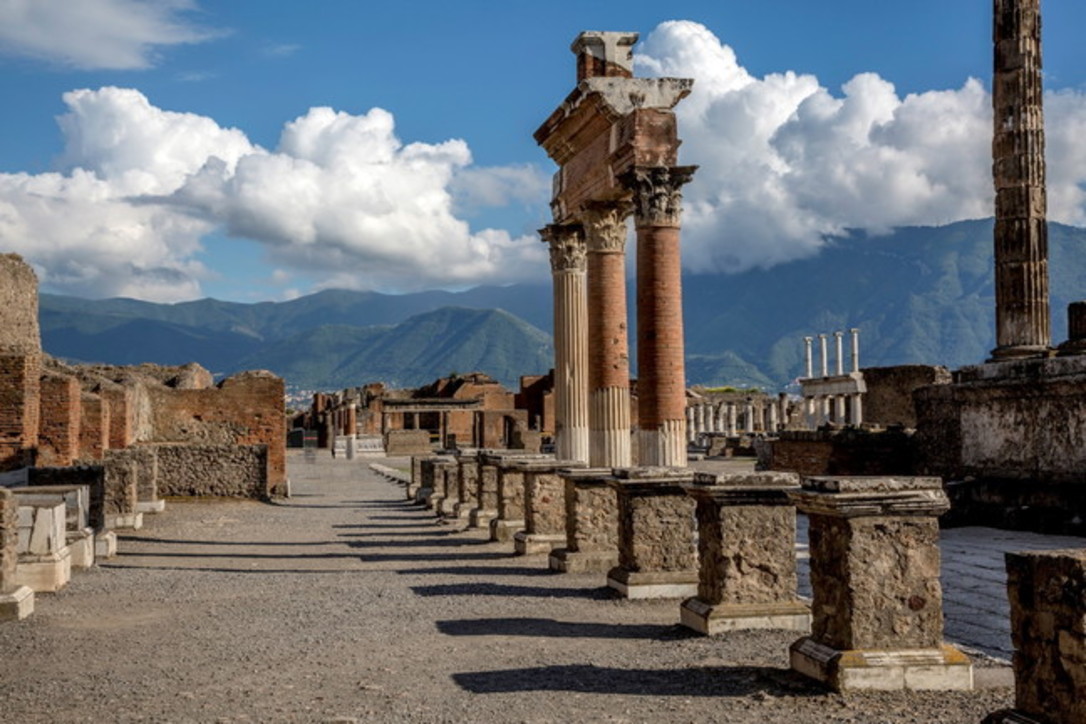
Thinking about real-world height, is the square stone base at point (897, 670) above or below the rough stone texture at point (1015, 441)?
below

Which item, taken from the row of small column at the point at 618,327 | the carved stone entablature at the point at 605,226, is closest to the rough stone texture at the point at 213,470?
the row of small column at the point at 618,327

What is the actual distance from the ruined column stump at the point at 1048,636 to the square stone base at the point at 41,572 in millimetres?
8663

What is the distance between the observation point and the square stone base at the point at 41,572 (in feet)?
34.3

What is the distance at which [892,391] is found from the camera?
3981cm

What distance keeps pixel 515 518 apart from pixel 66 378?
24.5 feet

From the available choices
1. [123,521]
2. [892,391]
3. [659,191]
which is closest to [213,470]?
[123,521]

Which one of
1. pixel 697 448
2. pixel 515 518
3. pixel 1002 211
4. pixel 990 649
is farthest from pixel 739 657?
pixel 697 448

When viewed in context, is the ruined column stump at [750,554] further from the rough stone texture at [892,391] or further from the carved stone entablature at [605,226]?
the rough stone texture at [892,391]

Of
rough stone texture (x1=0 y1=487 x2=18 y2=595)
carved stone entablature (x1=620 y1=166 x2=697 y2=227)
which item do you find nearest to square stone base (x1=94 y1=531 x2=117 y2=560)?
rough stone texture (x1=0 y1=487 x2=18 y2=595)

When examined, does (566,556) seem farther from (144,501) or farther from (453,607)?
(144,501)

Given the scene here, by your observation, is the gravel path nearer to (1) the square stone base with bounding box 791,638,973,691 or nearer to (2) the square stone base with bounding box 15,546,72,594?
(1) the square stone base with bounding box 791,638,973,691

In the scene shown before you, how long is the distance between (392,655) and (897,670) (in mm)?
3182

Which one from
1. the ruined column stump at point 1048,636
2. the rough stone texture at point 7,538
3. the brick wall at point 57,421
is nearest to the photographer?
the ruined column stump at point 1048,636

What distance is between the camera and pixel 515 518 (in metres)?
15.1
